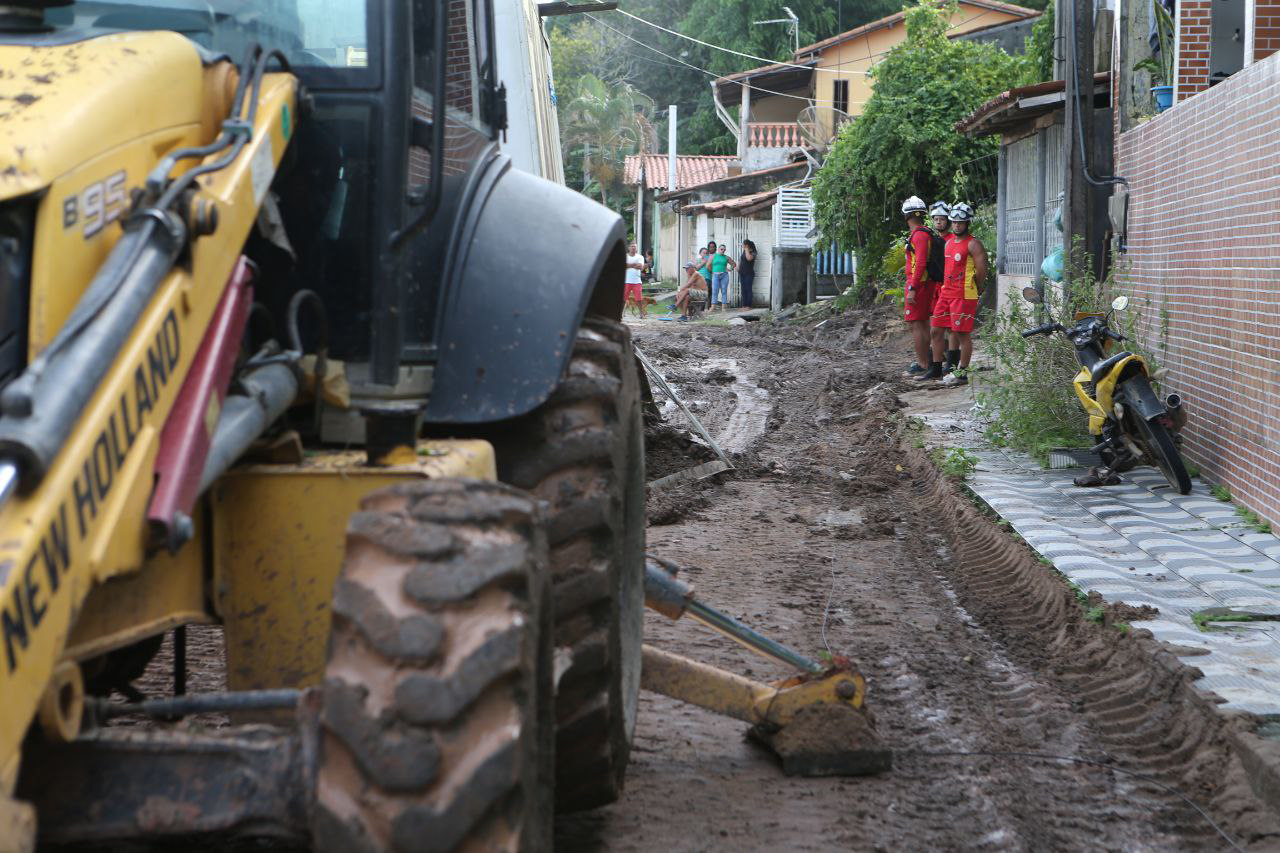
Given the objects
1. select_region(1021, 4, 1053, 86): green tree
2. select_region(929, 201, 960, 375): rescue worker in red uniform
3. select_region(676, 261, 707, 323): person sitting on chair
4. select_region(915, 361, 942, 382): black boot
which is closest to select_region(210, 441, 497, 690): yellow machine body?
select_region(929, 201, 960, 375): rescue worker in red uniform

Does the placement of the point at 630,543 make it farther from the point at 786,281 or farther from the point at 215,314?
the point at 786,281

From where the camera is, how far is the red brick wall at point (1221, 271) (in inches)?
339

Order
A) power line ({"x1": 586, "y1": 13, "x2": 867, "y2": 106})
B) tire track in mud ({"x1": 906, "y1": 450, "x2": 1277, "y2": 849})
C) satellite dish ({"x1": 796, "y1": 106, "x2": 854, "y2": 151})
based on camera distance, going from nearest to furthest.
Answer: tire track in mud ({"x1": 906, "y1": 450, "x2": 1277, "y2": 849}) < satellite dish ({"x1": 796, "y1": 106, "x2": 854, "y2": 151}) < power line ({"x1": 586, "y1": 13, "x2": 867, "y2": 106})

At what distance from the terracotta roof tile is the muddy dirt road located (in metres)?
46.3

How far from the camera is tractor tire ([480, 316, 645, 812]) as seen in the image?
12.3 feet

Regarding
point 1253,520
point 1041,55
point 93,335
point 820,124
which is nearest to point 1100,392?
point 1253,520

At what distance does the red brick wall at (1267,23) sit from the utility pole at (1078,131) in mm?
2501

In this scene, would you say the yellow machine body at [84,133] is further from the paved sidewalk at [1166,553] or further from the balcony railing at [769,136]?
the balcony railing at [769,136]

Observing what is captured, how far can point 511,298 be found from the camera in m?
4.02

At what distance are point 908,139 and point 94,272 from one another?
74.8 ft

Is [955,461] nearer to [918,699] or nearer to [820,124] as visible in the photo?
[918,699]

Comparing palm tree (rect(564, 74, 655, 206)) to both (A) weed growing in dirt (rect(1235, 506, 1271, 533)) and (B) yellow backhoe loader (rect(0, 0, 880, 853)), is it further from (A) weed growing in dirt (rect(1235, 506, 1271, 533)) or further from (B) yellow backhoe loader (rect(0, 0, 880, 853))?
(B) yellow backhoe loader (rect(0, 0, 880, 853))

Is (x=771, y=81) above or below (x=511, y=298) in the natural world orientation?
above

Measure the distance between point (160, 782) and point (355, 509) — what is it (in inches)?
29.3
